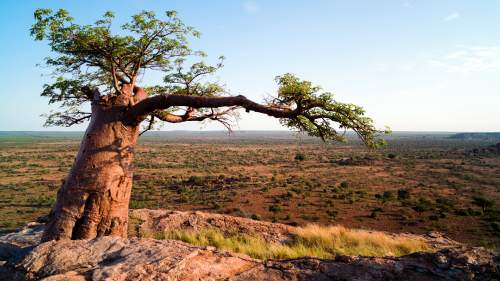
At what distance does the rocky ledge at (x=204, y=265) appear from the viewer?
4.07 metres

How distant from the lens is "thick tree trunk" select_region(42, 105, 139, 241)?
6566mm

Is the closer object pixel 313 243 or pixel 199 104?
pixel 199 104

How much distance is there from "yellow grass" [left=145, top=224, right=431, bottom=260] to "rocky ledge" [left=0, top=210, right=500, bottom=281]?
2723 millimetres

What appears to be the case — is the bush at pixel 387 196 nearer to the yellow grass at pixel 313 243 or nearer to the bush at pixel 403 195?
the bush at pixel 403 195

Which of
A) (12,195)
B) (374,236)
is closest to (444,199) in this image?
(374,236)

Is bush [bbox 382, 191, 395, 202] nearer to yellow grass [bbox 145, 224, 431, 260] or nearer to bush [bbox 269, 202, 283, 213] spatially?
bush [bbox 269, 202, 283, 213]

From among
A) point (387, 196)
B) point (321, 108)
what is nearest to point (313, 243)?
point (321, 108)

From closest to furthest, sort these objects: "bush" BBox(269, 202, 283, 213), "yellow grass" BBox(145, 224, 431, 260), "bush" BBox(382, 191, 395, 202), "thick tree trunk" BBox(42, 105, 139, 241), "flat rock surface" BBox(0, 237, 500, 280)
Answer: "flat rock surface" BBox(0, 237, 500, 280) < "thick tree trunk" BBox(42, 105, 139, 241) < "yellow grass" BBox(145, 224, 431, 260) < "bush" BBox(269, 202, 283, 213) < "bush" BBox(382, 191, 395, 202)

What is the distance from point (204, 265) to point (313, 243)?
518 cm

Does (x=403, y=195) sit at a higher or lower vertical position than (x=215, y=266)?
lower

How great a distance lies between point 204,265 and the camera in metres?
4.36

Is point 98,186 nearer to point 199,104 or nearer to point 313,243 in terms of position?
point 199,104

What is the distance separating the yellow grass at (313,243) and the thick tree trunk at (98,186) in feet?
7.75

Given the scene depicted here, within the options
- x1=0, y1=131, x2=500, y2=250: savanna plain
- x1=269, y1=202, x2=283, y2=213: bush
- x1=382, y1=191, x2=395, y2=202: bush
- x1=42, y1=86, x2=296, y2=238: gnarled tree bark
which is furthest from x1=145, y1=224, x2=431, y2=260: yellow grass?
x1=382, y1=191, x2=395, y2=202: bush
